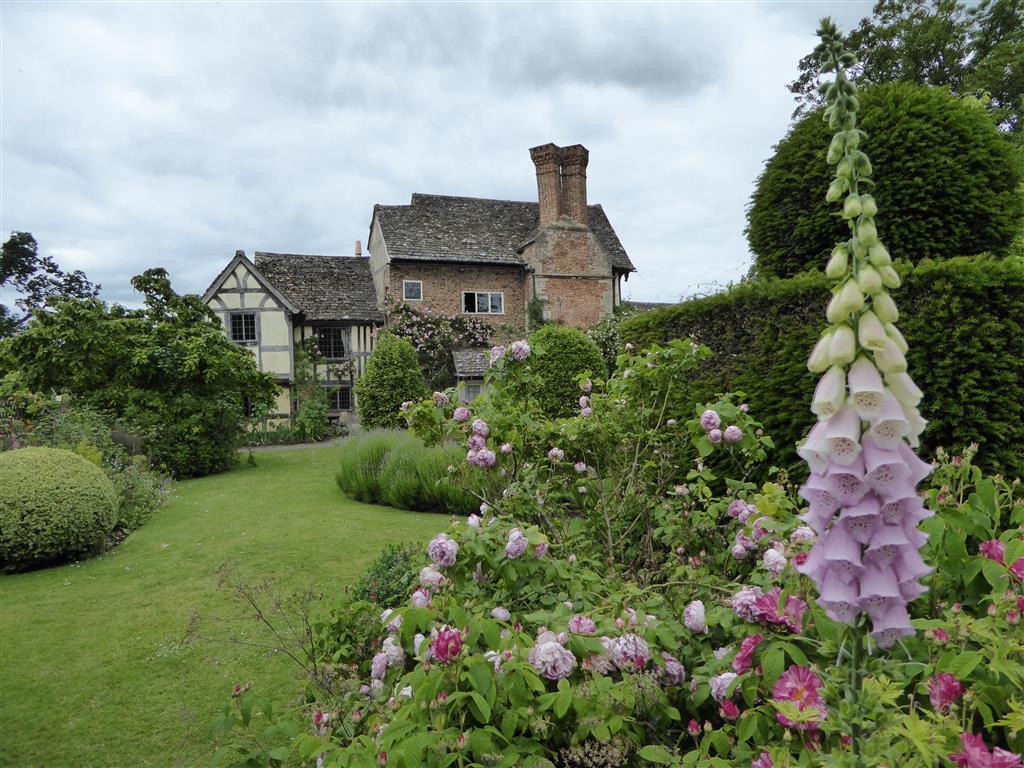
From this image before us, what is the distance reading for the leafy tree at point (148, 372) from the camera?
14.9 m

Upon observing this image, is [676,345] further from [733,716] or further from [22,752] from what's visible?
[22,752]

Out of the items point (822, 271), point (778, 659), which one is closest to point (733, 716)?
point (778, 659)

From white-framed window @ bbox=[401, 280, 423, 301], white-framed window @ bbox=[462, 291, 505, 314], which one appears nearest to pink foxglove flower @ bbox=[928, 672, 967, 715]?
white-framed window @ bbox=[401, 280, 423, 301]

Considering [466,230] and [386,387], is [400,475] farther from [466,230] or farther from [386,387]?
[466,230]

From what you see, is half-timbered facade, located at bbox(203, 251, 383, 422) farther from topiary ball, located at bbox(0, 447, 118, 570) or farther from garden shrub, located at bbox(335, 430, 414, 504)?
topiary ball, located at bbox(0, 447, 118, 570)

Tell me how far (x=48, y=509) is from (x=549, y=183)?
861 inches

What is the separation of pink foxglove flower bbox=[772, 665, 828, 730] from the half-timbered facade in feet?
76.7

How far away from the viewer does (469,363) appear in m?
24.5

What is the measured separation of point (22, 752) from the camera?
388cm

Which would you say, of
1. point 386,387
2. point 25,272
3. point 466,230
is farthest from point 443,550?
point 25,272

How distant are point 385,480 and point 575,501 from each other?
6.92m

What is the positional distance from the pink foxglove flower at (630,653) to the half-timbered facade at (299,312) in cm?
2289

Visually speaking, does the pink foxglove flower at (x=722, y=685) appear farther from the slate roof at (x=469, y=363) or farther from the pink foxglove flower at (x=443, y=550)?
the slate roof at (x=469, y=363)

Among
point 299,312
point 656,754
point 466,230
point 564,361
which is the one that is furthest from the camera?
point 466,230
